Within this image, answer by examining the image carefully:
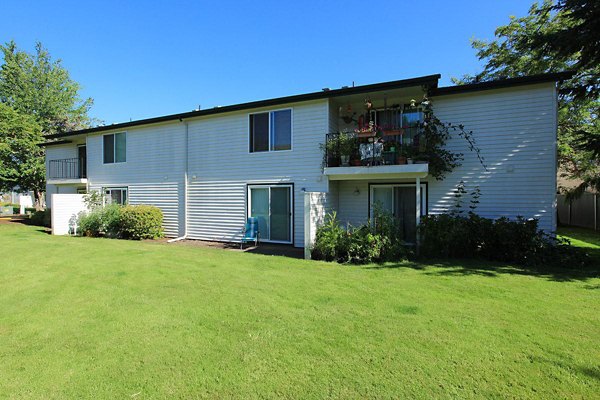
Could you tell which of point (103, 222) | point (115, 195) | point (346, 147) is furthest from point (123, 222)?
point (346, 147)

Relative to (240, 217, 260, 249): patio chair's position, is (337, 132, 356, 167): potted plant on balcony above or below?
above

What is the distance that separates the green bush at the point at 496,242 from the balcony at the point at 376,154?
171 centimetres

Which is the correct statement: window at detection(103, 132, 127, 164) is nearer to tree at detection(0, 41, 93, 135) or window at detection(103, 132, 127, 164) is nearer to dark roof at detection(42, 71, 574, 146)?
dark roof at detection(42, 71, 574, 146)

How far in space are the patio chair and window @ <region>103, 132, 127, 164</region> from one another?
810 centimetres

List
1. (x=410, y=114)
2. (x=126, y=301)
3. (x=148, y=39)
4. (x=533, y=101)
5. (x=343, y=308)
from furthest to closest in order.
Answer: (x=148, y=39), (x=410, y=114), (x=533, y=101), (x=126, y=301), (x=343, y=308)

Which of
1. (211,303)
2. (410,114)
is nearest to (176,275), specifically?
(211,303)

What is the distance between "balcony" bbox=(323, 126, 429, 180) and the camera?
31.0 feet

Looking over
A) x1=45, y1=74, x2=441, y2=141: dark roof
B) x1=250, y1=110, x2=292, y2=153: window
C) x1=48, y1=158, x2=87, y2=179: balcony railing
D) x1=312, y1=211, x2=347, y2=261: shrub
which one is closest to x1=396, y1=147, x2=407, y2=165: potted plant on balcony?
x1=45, y1=74, x2=441, y2=141: dark roof

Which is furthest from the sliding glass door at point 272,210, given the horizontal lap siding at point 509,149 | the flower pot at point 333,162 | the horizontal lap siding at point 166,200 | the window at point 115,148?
the window at point 115,148

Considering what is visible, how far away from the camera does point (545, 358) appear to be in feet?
10.7

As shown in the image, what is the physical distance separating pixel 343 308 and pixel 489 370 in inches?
83.4

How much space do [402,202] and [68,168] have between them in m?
19.6

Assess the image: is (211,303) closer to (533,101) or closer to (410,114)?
(410,114)

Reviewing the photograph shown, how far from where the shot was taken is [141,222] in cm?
1289
